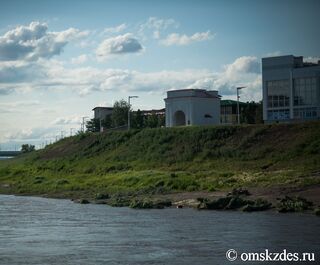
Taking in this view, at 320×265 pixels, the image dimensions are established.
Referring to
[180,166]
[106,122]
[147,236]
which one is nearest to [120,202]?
[147,236]

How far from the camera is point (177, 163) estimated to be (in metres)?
75.3

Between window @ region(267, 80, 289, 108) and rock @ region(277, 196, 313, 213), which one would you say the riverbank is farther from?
window @ region(267, 80, 289, 108)

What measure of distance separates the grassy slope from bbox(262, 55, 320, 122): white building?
36366mm

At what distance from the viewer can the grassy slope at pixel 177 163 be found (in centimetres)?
5820

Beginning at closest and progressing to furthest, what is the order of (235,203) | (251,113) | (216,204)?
(235,203) < (216,204) < (251,113)

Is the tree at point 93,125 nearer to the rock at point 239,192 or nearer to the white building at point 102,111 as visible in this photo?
the white building at point 102,111

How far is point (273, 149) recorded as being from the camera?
69.9 m

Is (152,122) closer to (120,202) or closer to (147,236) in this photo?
(120,202)

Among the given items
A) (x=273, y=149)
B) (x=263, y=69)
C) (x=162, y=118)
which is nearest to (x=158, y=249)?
(x=273, y=149)

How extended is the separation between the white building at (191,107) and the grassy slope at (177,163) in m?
13.4

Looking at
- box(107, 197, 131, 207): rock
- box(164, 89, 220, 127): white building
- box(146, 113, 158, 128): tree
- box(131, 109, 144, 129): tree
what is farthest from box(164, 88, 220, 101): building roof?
box(107, 197, 131, 207): rock

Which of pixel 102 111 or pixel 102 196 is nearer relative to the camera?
pixel 102 196

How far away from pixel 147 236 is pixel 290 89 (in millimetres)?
93650

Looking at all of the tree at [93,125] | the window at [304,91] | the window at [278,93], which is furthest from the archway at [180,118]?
the tree at [93,125]
